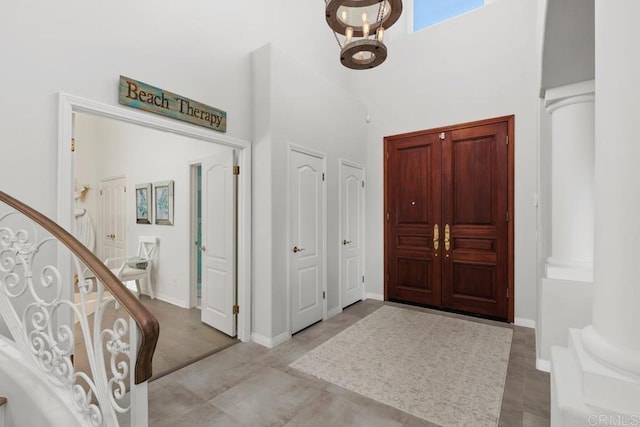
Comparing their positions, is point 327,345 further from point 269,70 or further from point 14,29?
point 14,29

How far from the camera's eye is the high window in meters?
4.48

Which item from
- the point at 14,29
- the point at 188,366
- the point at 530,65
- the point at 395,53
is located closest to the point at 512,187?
the point at 530,65

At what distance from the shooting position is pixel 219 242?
3.62 m

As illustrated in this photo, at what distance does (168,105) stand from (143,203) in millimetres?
3069

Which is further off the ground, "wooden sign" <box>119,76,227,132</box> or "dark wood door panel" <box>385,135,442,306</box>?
"wooden sign" <box>119,76,227,132</box>

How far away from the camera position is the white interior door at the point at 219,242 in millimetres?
3420

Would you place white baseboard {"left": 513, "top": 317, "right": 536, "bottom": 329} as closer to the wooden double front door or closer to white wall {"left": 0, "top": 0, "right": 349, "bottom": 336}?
the wooden double front door

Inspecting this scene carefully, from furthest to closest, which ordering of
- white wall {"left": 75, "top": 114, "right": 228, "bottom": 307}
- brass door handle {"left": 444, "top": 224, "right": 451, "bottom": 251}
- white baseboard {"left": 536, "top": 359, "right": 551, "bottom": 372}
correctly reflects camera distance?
white wall {"left": 75, "top": 114, "right": 228, "bottom": 307} < brass door handle {"left": 444, "top": 224, "right": 451, "bottom": 251} < white baseboard {"left": 536, "top": 359, "right": 551, "bottom": 372}

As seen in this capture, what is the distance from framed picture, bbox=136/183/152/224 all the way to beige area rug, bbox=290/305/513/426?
3701 mm

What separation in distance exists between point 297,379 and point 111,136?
5.66m

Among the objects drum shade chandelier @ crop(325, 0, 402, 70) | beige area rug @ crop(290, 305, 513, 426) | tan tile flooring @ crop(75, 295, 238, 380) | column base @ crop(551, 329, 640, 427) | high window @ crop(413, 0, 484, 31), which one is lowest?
tan tile flooring @ crop(75, 295, 238, 380)

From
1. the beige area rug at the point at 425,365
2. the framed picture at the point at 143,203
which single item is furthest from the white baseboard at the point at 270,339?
the framed picture at the point at 143,203

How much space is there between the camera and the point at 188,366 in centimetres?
280

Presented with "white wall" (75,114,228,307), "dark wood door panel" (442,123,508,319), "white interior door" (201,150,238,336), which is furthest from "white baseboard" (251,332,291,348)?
"dark wood door panel" (442,123,508,319)
